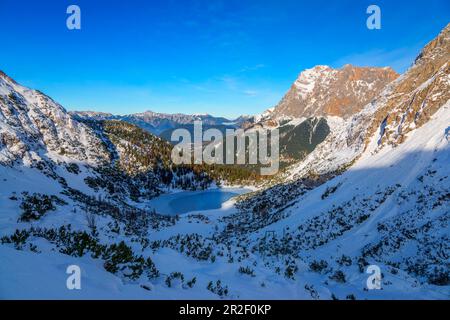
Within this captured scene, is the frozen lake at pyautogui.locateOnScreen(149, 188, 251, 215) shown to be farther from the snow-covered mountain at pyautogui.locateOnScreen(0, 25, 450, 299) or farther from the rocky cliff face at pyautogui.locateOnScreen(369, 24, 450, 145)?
the rocky cliff face at pyautogui.locateOnScreen(369, 24, 450, 145)

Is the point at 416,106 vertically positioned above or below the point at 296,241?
above

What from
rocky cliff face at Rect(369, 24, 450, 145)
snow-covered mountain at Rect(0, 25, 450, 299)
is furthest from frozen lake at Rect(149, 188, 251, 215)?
rocky cliff face at Rect(369, 24, 450, 145)

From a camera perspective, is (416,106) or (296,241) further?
(416,106)

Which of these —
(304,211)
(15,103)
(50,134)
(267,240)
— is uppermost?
(15,103)

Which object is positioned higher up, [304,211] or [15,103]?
[15,103]

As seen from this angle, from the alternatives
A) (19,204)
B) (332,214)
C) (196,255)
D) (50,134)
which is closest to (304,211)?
(332,214)

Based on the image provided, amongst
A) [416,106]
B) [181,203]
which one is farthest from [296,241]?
[181,203]

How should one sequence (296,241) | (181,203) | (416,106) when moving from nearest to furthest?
(296,241), (416,106), (181,203)

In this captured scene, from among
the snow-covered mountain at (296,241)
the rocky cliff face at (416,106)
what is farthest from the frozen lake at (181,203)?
the rocky cliff face at (416,106)

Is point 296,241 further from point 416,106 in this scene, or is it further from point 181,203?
point 181,203

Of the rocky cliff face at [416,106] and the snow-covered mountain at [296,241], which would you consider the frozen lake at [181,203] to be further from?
the rocky cliff face at [416,106]
